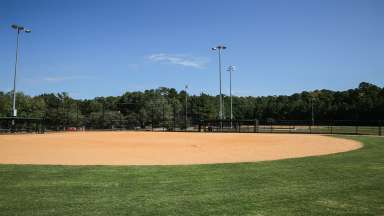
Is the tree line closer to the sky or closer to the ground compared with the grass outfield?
closer to the sky

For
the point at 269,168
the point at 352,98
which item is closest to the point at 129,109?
the point at 352,98

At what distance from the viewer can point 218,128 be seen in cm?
4778

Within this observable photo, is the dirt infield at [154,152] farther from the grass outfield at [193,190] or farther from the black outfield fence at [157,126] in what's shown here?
the black outfield fence at [157,126]

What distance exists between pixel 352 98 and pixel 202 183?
11967cm

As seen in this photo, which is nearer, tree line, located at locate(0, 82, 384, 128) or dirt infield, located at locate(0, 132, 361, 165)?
dirt infield, located at locate(0, 132, 361, 165)

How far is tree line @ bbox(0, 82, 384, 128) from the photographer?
57469 millimetres

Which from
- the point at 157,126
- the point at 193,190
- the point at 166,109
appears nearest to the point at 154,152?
the point at 193,190

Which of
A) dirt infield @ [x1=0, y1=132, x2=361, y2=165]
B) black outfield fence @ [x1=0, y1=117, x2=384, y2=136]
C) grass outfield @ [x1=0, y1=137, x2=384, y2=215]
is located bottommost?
grass outfield @ [x1=0, y1=137, x2=384, y2=215]

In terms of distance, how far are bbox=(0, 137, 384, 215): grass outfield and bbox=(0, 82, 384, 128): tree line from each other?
1577 inches

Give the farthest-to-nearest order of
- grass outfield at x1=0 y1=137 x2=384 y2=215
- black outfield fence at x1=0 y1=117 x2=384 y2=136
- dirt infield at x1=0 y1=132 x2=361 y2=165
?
black outfield fence at x1=0 y1=117 x2=384 y2=136 < dirt infield at x1=0 y1=132 x2=361 y2=165 < grass outfield at x1=0 y1=137 x2=384 y2=215

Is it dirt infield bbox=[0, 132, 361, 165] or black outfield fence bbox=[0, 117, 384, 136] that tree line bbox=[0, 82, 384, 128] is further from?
dirt infield bbox=[0, 132, 361, 165]

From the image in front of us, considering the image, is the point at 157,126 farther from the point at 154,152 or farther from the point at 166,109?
the point at 154,152

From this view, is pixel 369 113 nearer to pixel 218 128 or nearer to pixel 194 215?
pixel 218 128

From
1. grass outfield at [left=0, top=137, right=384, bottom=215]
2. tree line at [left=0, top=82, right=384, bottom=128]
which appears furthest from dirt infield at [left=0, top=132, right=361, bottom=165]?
tree line at [left=0, top=82, right=384, bottom=128]
